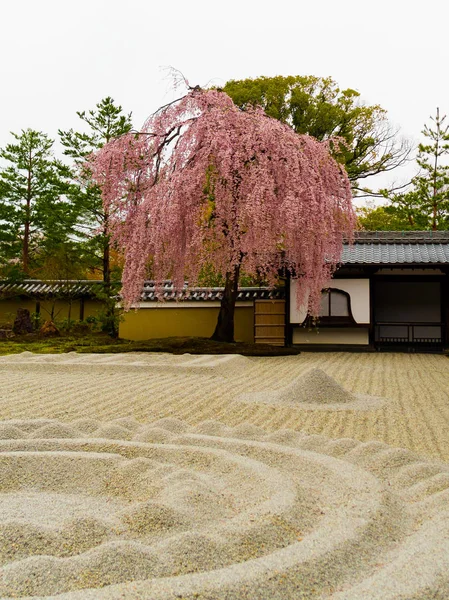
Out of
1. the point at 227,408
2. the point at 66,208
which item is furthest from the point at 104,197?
the point at 227,408

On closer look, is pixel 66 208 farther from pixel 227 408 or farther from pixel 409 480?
pixel 409 480

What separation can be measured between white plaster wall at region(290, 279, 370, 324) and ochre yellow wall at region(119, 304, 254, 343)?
219 cm

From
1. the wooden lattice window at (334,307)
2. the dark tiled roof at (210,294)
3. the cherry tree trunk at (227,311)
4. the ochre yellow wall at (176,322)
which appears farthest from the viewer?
the ochre yellow wall at (176,322)

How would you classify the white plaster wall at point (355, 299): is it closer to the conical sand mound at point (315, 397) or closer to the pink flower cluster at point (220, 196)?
the pink flower cluster at point (220, 196)

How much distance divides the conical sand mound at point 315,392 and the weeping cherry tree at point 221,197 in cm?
529

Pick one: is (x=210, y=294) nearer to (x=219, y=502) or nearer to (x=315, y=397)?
(x=315, y=397)

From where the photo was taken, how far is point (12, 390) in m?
8.07

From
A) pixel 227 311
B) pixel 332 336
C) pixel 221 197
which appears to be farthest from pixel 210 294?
pixel 221 197

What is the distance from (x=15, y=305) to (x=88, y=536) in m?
19.4

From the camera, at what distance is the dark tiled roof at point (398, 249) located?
49.3 feet

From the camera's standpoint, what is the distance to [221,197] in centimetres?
1305

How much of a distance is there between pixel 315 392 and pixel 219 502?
12.7ft

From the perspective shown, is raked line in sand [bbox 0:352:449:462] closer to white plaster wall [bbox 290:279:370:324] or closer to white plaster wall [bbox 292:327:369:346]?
white plaster wall [bbox 290:279:370:324]

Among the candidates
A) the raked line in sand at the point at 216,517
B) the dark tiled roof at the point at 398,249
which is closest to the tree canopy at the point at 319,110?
the dark tiled roof at the point at 398,249
